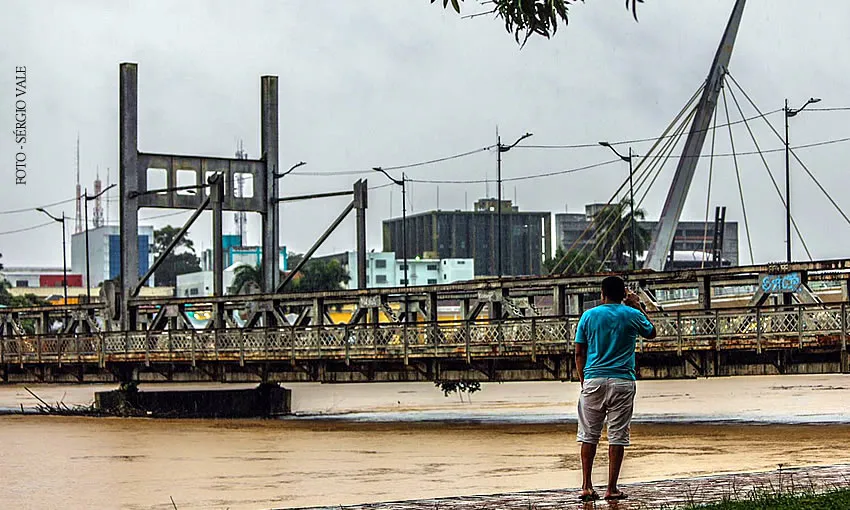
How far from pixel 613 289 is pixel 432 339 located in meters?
25.0

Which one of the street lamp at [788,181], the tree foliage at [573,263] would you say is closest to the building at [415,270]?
the tree foliage at [573,263]

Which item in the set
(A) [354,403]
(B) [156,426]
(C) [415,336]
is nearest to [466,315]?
(C) [415,336]

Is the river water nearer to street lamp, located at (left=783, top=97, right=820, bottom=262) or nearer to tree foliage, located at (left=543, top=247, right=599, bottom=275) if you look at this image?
street lamp, located at (left=783, top=97, right=820, bottom=262)

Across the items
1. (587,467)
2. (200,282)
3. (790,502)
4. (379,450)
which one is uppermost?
(200,282)

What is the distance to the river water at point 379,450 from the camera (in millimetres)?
20219

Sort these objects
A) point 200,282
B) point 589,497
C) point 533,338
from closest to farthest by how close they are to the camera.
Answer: point 589,497, point 533,338, point 200,282

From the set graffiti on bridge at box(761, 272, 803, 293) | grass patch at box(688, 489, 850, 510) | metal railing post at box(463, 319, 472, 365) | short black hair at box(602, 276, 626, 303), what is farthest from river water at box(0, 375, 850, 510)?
grass patch at box(688, 489, 850, 510)

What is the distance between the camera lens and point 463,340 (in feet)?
123

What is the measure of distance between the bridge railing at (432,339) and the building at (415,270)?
119 m

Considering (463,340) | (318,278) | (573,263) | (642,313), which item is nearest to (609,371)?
(642,313)

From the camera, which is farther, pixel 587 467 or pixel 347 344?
pixel 347 344

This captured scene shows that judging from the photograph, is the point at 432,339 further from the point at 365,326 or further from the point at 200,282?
the point at 200,282

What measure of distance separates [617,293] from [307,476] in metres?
10.8

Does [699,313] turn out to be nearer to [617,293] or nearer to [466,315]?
[466,315]
